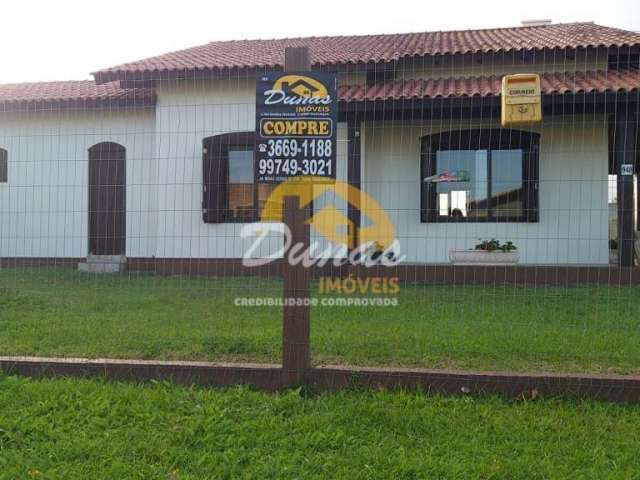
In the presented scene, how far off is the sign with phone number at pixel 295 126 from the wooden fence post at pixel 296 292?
0.14 metres

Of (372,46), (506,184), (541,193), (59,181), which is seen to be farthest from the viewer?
(372,46)

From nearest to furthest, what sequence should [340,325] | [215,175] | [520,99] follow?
1. [340,325]
2. [520,99]
3. [215,175]

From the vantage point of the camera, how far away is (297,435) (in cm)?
295

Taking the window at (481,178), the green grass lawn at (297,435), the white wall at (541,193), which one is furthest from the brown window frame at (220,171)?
the green grass lawn at (297,435)

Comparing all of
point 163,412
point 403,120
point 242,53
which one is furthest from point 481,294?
point 242,53

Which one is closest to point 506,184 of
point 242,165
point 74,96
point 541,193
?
point 541,193

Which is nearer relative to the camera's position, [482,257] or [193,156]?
[193,156]

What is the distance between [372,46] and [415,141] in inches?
116

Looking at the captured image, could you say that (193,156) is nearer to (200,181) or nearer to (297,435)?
(297,435)

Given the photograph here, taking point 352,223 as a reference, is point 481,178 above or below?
above

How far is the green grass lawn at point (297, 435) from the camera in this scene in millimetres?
2643

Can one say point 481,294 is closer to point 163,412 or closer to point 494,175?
point 163,412
